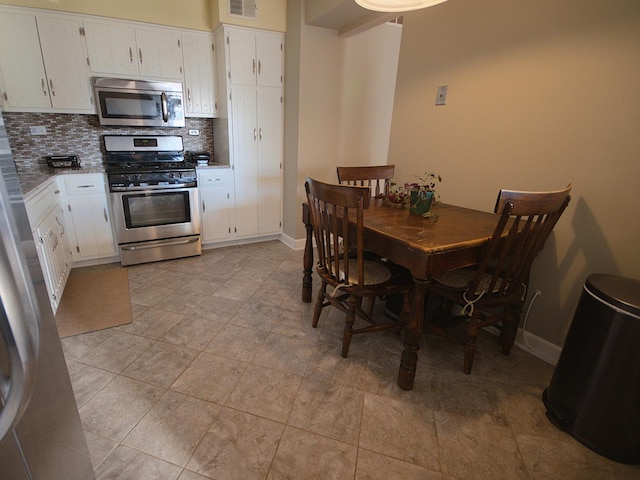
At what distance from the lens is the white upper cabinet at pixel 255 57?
3219 mm

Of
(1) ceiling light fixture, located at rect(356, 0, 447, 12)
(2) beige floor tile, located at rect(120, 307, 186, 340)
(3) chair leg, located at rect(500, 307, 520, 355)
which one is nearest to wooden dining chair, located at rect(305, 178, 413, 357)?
(3) chair leg, located at rect(500, 307, 520, 355)

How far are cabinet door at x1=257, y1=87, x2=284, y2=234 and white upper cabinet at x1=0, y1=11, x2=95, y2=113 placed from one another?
166cm

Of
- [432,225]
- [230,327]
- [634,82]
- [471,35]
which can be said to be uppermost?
[471,35]

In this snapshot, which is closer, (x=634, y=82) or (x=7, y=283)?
(x=7, y=283)

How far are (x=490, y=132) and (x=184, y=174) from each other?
107 inches

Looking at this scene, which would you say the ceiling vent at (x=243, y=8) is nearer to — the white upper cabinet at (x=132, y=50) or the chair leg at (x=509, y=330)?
the white upper cabinet at (x=132, y=50)

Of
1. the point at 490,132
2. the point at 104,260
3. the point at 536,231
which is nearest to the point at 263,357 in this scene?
the point at 536,231

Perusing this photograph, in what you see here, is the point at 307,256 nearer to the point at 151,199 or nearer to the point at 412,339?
the point at 412,339

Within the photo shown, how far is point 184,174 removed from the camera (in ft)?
10.6

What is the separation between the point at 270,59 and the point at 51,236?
2.60m

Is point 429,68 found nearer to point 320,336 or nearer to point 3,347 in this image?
point 320,336

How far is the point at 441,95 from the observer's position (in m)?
2.47

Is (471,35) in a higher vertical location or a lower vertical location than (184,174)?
higher

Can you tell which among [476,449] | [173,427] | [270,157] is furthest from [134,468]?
[270,157]
